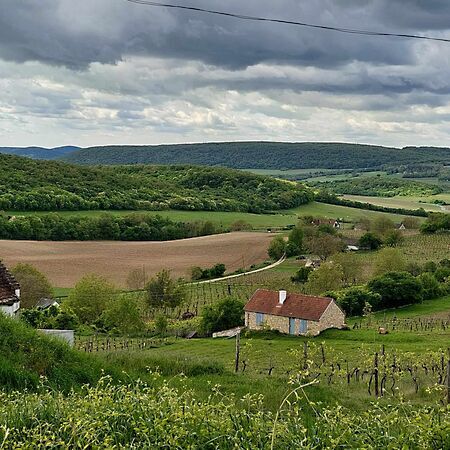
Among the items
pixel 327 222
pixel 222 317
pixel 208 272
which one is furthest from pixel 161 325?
pixel 327 222

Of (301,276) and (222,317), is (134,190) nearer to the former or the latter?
(301,276)

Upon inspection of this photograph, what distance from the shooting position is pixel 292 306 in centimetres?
4688

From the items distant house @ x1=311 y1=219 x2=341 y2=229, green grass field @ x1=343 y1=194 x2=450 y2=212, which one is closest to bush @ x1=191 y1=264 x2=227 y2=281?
distant house @ x1=311 y1=219 x2=341 y2=229

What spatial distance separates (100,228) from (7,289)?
251 feet

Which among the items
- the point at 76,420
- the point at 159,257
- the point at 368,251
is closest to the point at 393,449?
the point at 76,420

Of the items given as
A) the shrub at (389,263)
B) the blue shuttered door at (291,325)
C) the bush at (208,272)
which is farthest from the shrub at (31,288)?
the shrub at (389,263)

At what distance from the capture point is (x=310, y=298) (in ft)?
156

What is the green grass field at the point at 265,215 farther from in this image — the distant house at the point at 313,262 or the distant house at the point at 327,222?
the distant house at the point at 313,262

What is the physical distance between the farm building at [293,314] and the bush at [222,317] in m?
1.08

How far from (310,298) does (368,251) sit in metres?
50.5

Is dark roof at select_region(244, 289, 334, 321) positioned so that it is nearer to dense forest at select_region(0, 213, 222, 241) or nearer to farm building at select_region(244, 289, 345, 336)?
farm building at select_region(244, 289, 345, 336)

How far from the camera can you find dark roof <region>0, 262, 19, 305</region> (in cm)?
2156

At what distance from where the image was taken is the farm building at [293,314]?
149 feet

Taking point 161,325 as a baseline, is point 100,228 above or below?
above
